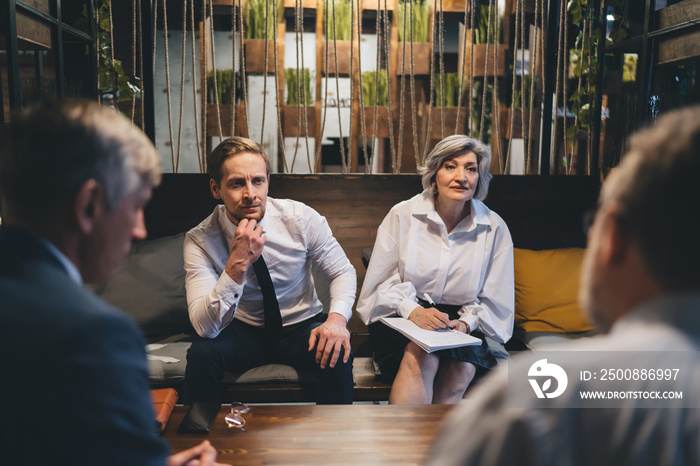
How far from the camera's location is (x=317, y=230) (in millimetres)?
2377

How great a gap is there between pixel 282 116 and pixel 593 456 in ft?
10.3

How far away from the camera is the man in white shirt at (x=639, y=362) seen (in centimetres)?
47

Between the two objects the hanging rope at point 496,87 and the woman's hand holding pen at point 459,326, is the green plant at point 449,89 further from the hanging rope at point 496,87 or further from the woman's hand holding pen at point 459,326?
the woman's hand holding pen at point 459,326

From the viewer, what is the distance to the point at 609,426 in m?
0.47

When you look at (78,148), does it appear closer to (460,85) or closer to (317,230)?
(317,230)

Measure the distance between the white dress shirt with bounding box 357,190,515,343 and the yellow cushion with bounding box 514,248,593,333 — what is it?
0.24 meters

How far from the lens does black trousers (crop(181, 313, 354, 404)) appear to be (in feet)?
6.53

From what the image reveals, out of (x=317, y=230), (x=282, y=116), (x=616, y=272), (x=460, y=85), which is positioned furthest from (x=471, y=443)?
(x=282, y=116)

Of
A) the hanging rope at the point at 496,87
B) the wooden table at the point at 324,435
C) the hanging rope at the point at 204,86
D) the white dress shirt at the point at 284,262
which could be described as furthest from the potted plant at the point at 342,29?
the wooden table at the point at 324,435

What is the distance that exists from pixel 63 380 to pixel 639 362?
57cm

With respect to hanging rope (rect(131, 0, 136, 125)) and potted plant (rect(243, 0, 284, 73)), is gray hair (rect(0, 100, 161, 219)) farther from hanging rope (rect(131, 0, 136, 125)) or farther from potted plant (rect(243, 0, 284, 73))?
potted plant (rect(243, 0, 284, 73))

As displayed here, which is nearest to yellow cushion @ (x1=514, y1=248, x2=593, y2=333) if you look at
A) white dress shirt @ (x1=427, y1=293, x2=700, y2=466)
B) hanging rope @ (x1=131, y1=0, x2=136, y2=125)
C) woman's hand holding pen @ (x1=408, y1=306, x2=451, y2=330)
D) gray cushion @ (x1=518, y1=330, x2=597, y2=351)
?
gray cushion @ (x1=518, y1=330, x2=597, y2=351)

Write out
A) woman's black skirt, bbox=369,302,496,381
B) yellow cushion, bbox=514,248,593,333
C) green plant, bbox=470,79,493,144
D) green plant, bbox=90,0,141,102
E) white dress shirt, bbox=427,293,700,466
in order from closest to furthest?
white dress shirt, bbox=427,293,700,466
woman's black skirt, bbox=369,302,496,381
yellow cushion, bbox=514,248,593,333
green plant, bbox=90,0,141,102
green plant, bbox=470,79,493,144

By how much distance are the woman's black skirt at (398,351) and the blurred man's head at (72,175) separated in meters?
1.56
